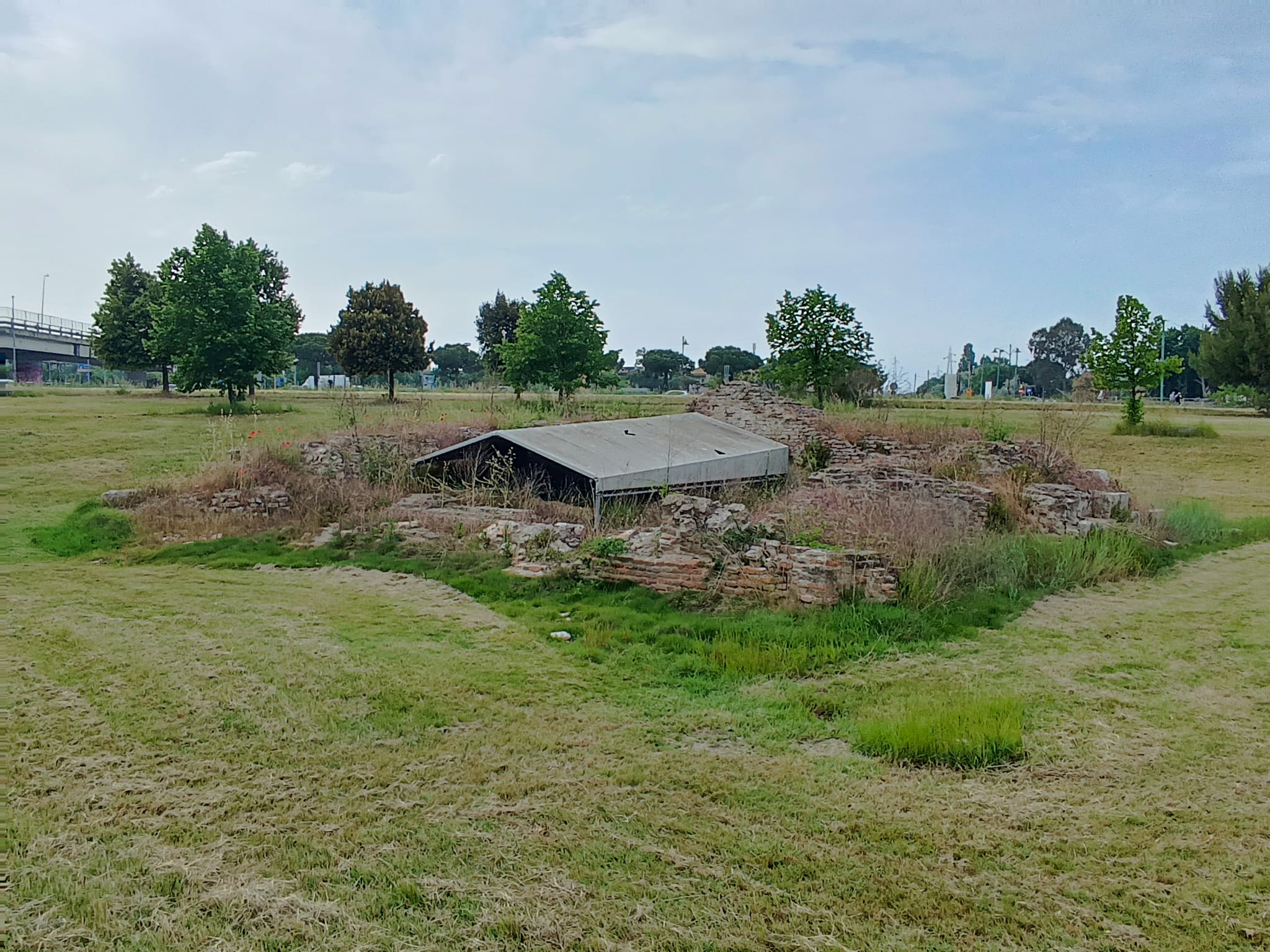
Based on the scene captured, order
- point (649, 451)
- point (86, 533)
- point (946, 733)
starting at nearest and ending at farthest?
1. point (946, 733)
2. point (86, 533)
3. point (649, 451)

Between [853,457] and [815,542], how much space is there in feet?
29.2

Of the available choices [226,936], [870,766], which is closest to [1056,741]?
[870,766]

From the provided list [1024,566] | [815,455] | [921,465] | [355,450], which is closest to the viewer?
[1024,566]

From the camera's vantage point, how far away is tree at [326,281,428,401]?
36219 millimetres

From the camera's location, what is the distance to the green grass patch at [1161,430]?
1040 inches

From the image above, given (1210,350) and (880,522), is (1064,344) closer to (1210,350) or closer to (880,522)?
(1210,350)

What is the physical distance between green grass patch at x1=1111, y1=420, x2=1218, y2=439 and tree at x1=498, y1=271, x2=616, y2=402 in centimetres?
1673

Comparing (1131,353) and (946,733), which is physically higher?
(1131,353)

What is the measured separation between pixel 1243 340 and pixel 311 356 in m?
67.7

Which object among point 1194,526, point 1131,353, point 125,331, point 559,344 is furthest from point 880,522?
point 125,331

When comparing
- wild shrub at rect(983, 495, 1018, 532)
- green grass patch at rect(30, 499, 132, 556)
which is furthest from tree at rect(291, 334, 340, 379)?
wild shrub at rect(983, 495, 1018, 532)

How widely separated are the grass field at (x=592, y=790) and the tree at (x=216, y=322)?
22066 millimetres

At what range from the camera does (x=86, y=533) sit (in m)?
10.6

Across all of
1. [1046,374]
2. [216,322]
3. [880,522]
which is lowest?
[880,522]
